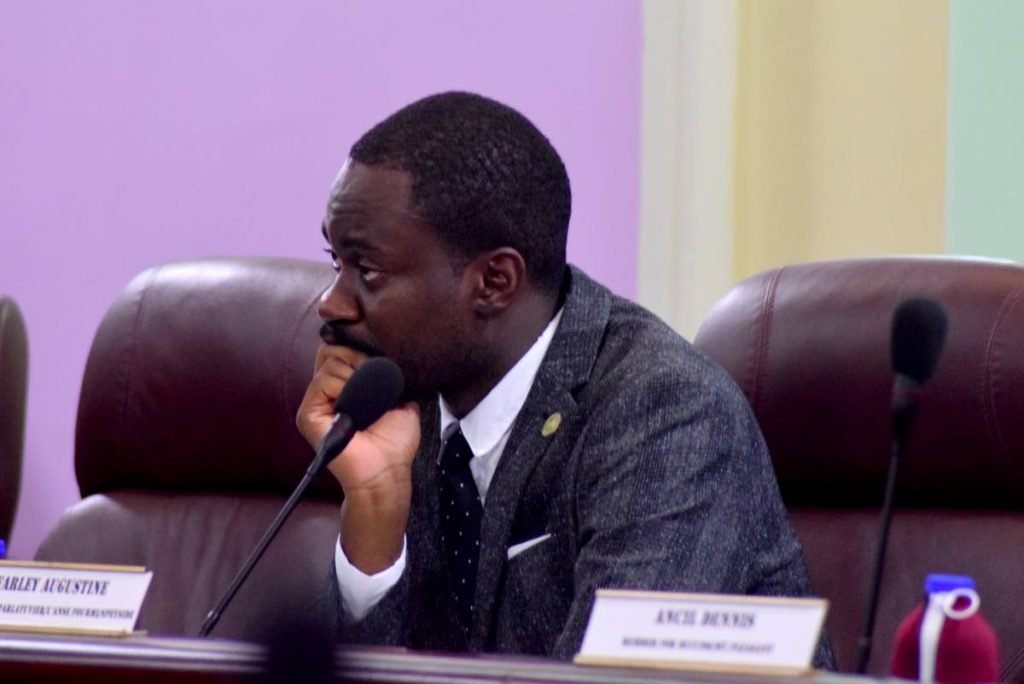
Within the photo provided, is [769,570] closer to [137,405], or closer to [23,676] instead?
[23,676]

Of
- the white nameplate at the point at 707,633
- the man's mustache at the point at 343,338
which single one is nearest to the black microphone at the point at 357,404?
the man's mustache at the point at 343,338

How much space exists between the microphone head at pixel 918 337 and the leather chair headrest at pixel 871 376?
0.56m

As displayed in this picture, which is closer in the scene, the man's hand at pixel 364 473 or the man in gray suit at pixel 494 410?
the man in gray suit at pixel 494 410

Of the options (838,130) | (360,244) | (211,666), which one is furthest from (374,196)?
(838,130)

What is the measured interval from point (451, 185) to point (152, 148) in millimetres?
1223

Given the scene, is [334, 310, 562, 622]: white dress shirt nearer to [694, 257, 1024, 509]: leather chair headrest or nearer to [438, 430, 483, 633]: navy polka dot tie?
[438, 430, 483, 633]: navy polka dot tie

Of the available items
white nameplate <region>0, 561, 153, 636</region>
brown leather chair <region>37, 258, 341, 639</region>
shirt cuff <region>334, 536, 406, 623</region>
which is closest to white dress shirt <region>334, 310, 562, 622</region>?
shirt cuff <region>334, 536, 406, 623</region>

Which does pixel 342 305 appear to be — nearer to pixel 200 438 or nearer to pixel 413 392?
pixel 413 392

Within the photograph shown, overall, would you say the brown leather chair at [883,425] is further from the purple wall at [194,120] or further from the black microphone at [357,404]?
the purple wall at [194,120]

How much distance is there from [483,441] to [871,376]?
1.51ft

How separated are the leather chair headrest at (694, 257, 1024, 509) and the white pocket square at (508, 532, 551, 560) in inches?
14.3

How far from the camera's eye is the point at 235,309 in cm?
214

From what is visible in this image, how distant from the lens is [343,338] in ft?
5.68

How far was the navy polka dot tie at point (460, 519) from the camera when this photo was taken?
68.2 inches
